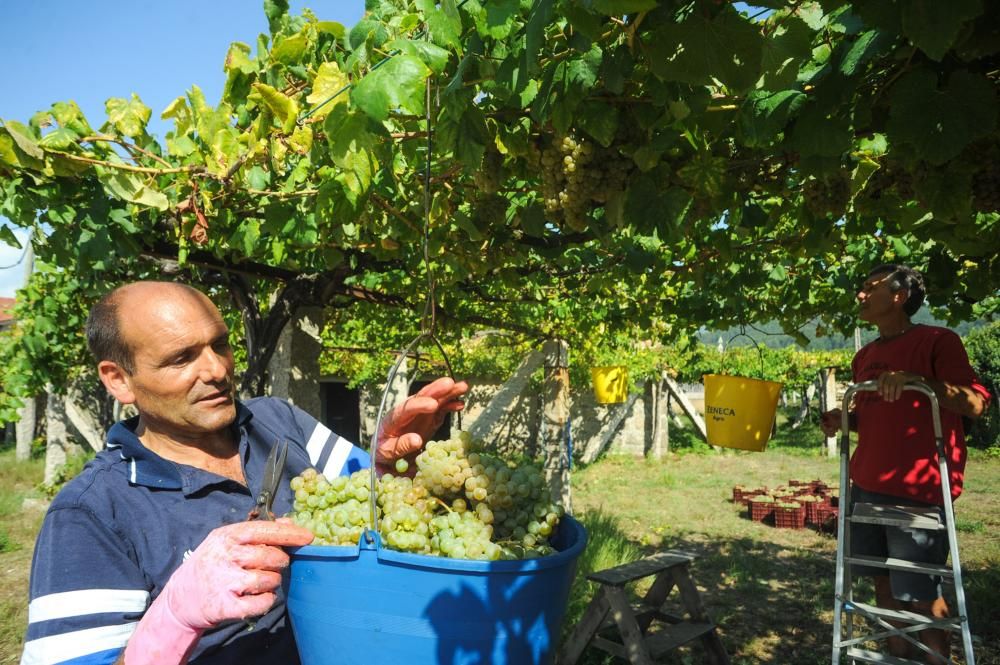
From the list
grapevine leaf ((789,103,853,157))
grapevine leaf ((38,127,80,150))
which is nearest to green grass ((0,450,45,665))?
grapevine leaf ((38,127,80,150))

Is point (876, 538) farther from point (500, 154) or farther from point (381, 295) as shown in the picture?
point (381, 295)

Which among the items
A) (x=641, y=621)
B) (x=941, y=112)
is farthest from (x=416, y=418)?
(x=641, y=621)

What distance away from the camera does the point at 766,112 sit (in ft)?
4.49

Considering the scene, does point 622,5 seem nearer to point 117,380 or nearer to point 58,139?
point 117,380

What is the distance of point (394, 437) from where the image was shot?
1.73 meters

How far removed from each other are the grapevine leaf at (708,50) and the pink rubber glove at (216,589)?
99 cm

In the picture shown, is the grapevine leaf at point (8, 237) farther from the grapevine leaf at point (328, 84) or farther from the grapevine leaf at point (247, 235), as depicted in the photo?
the grapevine leaf at point (328, 84)

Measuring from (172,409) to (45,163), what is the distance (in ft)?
4.32

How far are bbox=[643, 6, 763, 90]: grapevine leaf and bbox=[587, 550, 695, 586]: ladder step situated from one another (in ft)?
9.43

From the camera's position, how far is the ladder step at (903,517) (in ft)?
9.13

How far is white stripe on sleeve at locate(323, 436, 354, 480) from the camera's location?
187 cm

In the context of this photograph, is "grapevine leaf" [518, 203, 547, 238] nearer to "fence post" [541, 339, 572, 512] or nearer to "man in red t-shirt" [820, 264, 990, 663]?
"man in red t-shirt" [820, 264, 990, 663]

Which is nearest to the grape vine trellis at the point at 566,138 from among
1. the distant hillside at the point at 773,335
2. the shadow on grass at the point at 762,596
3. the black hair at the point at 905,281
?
the black hair at the point at 905,281

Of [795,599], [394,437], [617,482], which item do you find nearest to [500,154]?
[394,437]
